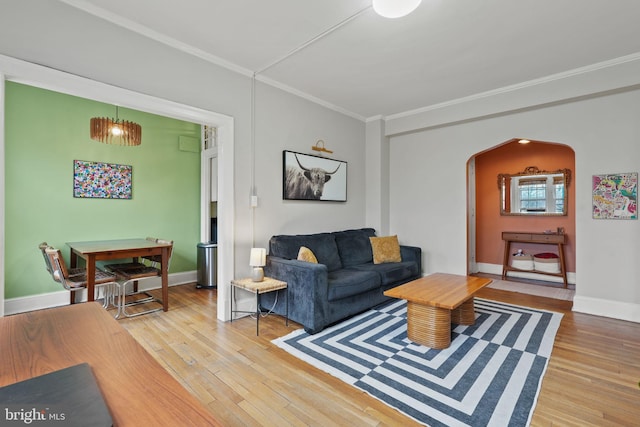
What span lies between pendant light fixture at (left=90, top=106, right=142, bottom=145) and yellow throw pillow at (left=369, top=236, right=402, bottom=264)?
11.3ft

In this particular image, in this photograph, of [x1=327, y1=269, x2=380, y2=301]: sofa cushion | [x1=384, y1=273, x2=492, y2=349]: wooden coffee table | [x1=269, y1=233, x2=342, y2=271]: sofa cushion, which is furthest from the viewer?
[x1=269, y1=233, x2=342, y2=271]: sofa cushion

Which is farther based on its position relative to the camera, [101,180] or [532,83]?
[101,180]

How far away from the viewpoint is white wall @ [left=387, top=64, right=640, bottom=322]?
11.4 feet

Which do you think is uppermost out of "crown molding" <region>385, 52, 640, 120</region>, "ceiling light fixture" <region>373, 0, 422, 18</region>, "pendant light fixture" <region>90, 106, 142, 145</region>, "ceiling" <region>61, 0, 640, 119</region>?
"ceiling" <region>61, 0, 640, 119</region>

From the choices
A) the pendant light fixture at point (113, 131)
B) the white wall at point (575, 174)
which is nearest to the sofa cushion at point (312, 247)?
the white wall at point (575, 174)

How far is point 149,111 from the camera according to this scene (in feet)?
9.29

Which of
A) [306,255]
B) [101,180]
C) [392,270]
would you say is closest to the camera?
[306,255]

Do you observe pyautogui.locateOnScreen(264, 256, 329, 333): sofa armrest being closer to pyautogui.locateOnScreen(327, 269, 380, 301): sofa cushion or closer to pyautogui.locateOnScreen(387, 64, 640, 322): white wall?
pyautogui.locateOnScreen(327, 269, 380, 301): sofa cushion

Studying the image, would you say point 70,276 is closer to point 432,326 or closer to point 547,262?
point 432,326

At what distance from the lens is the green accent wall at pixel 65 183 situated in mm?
3533

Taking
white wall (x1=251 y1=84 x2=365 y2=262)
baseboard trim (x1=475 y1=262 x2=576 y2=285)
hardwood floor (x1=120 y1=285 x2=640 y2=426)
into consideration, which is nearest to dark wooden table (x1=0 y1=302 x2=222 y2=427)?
hardwood floor (x1=120 y1=285 x2=640 y2=426)

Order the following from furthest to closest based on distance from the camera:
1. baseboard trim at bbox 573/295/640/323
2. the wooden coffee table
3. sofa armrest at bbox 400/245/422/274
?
sofa armrest at bbox 400/245/422/274 < baseboard trim at bbox 573/295/640/323 < the wooden coffee table

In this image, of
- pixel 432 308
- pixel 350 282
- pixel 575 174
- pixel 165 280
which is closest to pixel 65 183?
pixel 165 280

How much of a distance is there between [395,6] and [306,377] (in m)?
2.67
